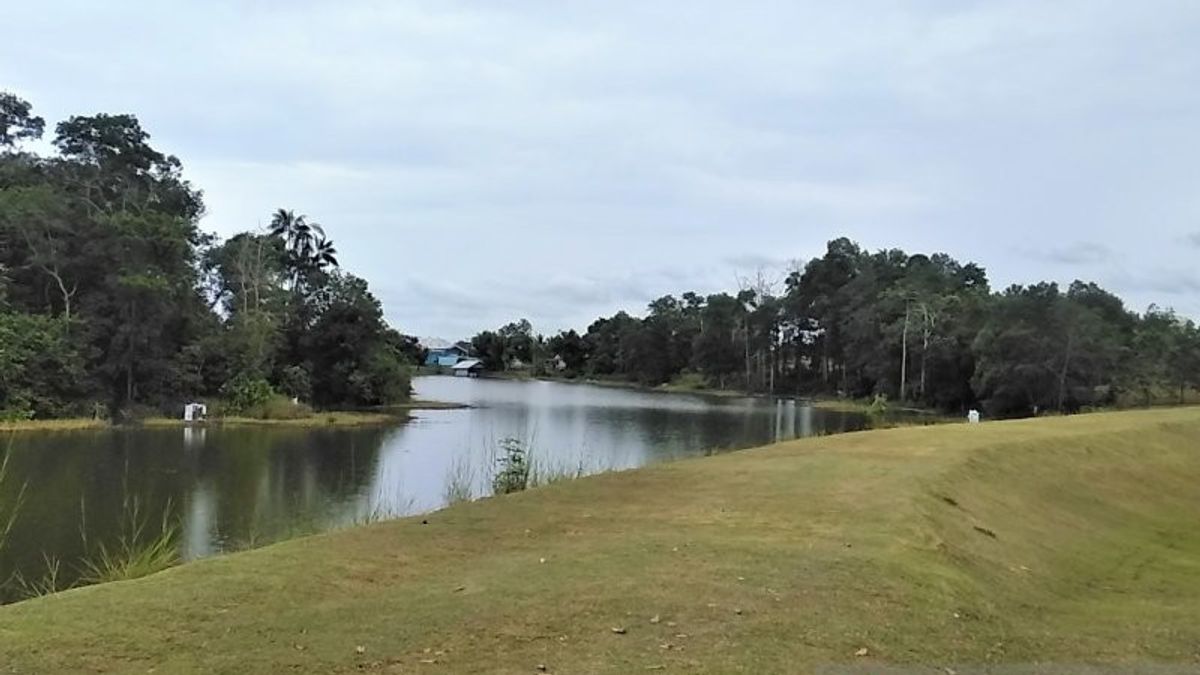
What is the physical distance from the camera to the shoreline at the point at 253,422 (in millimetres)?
34844

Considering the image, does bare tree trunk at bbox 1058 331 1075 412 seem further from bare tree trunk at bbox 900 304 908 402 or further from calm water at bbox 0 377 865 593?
bare tree trunk at bbox 900 304 908 402

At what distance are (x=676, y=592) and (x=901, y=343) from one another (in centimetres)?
6050

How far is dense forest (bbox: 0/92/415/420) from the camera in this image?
38.4 m

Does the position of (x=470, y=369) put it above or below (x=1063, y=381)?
below

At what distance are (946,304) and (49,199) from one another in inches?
1914

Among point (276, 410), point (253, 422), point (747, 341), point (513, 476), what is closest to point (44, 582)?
point (513, 476)

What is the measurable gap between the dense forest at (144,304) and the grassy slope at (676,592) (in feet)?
109

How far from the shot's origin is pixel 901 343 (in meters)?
63.5

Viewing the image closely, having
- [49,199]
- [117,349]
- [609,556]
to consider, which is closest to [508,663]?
[609,556]

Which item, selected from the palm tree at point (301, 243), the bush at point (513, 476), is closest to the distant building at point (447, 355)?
the palm tree at point (301, 243)

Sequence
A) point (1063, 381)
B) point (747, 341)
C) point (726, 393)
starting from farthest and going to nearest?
point (747, 341), point (726, 393), point (1063, 381)

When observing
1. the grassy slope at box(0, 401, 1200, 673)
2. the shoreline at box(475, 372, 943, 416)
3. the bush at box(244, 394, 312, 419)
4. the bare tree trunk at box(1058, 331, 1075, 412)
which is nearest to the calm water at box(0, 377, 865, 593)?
the bush at box(244, 394, 312, 419)

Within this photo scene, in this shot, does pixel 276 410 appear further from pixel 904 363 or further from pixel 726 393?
pixel 726 393

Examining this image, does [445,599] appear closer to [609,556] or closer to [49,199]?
[609,556]
